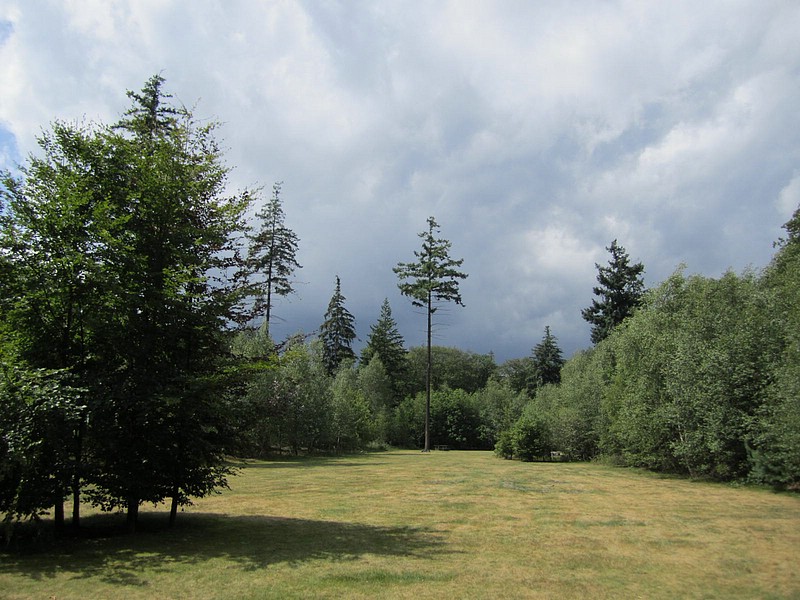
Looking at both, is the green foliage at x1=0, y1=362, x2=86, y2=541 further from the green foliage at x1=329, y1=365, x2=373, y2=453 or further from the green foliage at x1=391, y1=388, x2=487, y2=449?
the green foliage at x1=391, y1=388, x2=487, y2=449

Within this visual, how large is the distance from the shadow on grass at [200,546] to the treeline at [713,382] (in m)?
13.9

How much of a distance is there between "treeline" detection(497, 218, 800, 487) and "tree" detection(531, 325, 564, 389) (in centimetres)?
4182

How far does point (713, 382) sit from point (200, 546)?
62.8 ft

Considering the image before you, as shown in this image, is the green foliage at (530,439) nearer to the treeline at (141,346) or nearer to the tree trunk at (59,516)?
the treeline at (141,346)

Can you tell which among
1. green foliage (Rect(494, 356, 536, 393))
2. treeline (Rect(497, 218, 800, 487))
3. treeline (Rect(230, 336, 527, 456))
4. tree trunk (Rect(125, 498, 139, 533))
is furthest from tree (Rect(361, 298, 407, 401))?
tree trunk (Rect(125, 498, 139, 533))

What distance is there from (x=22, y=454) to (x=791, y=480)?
21115 mm

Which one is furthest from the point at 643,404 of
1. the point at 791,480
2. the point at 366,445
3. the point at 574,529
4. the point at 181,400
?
the point at 366,445

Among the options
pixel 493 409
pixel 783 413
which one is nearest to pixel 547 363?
pixel 493 409

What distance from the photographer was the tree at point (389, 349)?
230 ft

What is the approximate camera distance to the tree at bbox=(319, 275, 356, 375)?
66.1 m

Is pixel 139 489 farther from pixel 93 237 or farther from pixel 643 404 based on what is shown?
pixel 643 404

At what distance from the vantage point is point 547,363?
7088 centimetres

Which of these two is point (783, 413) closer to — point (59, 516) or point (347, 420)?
point (59, 516)

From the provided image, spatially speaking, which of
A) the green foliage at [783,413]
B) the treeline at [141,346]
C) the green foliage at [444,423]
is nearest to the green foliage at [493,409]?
the green foliage at [444,423]
